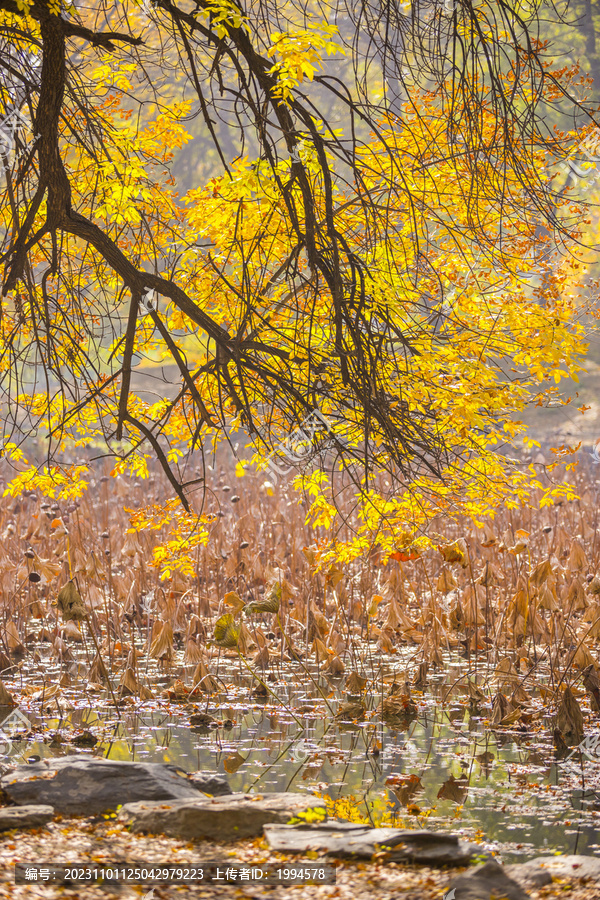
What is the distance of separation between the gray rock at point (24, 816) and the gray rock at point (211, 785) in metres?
0.69

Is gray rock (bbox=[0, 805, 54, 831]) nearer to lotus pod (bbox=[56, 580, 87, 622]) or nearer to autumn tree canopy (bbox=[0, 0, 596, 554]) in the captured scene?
autumn tree canopy (bbox=[0, 0, 596, 554])

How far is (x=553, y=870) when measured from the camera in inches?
114

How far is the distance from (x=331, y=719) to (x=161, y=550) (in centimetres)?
149

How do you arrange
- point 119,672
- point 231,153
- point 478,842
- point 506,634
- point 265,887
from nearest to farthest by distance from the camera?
point 265,887 < point 478,842 < point 119,672 < point 506,634 < point 231,153

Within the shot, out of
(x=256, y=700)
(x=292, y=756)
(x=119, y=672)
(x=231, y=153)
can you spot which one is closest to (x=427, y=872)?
(x=292, y=756)

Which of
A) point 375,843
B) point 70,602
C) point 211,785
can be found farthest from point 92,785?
point 70,602

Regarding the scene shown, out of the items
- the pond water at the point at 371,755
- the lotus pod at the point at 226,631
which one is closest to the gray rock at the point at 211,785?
the pond water at the point at 371,755

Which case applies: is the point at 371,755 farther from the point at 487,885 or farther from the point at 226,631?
the point at 487,885

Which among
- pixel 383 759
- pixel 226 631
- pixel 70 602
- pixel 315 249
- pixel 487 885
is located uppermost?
pixel 315 249

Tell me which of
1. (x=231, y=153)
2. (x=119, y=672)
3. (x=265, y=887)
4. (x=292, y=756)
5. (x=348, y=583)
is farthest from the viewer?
(x=231, y=153)

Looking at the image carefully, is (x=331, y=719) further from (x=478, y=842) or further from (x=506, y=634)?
(x=506, y=634)

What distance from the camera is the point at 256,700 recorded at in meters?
5.70

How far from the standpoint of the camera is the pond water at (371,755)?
383 cm

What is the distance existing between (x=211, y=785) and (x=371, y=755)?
43.3 inches
